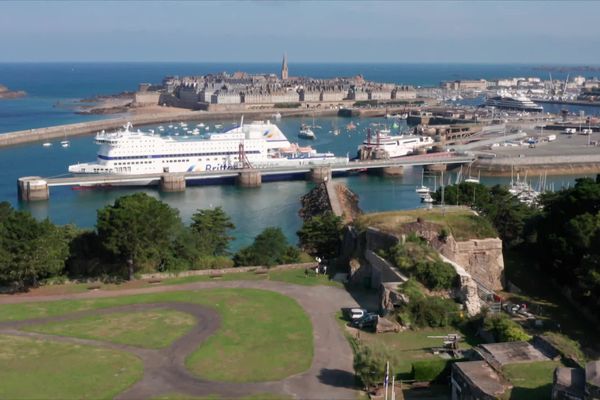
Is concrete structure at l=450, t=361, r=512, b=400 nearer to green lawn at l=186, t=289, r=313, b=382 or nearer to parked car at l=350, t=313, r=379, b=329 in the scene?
green lawn at l=186, t=289, r=313, b=382

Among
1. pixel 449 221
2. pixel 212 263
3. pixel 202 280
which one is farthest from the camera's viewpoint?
pixel 212 263

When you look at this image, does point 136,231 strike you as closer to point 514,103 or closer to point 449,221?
point 449,221

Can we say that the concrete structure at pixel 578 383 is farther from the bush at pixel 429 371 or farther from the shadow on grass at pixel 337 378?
the shadow on grass at pixel 337 378

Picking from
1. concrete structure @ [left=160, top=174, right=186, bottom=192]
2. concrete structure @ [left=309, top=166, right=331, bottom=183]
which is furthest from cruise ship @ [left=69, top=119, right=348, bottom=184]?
concrete structure @ [left=309, top=166, right=331, bottom=183]

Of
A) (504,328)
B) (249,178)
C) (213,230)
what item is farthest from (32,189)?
(504,328)

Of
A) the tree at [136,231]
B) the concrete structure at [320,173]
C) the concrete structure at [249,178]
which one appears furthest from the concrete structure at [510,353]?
the concrete structure at [320,173]

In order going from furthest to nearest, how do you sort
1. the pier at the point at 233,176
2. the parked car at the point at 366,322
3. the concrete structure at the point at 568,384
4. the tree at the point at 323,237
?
the pier at the point at 233,176, the tree at the point at 323,237, the parked car at the point at 366,322, the concrete structure at the point at 568,384

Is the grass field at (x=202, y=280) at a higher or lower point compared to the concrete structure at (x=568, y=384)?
lower
